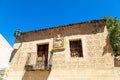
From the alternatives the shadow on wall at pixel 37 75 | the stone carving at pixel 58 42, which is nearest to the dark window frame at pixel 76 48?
the stone carving at pixel 58 42

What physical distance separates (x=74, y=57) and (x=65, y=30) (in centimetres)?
186

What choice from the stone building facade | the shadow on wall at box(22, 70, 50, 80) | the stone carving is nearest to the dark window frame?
the stone building facade

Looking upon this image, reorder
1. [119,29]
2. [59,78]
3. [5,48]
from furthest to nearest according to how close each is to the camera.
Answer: [5,48] < [119,29] < [59,78]

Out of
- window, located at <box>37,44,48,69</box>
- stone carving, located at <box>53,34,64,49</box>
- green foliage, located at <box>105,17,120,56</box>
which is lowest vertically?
window, located at <box>37,44,48,69</box>

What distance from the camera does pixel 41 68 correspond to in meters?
8.24

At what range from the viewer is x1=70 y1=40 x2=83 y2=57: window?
8.33m

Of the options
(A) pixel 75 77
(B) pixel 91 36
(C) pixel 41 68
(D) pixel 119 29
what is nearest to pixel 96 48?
(B) pixel 91 36

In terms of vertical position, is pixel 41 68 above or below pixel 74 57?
below

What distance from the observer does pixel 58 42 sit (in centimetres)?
877

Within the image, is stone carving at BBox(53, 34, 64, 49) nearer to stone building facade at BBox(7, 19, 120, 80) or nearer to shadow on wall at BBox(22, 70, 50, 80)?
stone building facade at BBox(7, 19, 120, 80)

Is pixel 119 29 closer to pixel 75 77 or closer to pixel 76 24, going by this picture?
pixel 76 24

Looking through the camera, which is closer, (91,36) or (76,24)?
(91,36)

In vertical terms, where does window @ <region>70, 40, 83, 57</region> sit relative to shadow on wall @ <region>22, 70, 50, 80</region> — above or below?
above

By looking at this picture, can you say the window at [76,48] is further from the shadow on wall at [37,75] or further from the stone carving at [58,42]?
the shadow on wall at [37,75]
